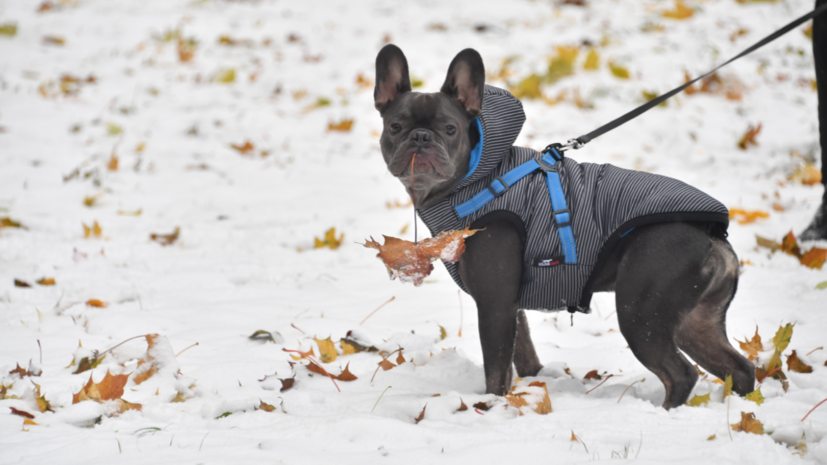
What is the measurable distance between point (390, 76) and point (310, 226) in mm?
2545

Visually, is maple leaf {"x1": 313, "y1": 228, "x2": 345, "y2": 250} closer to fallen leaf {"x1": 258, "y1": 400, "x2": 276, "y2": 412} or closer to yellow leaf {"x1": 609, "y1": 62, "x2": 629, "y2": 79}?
fallen leaf {"x1": 258, "y1": 400, "x2": 276, "y2": 412}

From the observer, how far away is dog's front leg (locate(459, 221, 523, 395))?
2.73 metres

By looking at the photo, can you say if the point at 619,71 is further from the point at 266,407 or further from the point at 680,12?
the point at 266,407

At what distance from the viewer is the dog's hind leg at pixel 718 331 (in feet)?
8.70

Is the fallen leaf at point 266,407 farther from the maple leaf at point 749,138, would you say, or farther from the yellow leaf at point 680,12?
the yellow leaf at point 680,12

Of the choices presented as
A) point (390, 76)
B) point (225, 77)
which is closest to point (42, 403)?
point (390, 76)

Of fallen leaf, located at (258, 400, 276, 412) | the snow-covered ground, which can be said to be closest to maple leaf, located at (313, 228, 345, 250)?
the snow-covered ground

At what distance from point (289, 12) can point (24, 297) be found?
1062 centimetres

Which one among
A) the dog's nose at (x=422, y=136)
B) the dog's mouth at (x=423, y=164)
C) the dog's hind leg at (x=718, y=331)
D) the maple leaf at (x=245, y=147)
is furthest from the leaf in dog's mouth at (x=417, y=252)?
the maple leaf at (x=245, y=147)

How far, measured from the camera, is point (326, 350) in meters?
3.13

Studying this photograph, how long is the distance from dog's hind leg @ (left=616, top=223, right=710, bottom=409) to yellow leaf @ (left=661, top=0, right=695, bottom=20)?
9.71 metres

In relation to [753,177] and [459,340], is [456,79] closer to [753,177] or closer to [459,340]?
[459,340]

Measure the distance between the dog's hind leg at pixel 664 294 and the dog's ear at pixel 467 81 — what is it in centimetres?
104

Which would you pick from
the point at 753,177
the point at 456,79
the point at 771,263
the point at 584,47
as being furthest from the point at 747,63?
the point at 456,79
